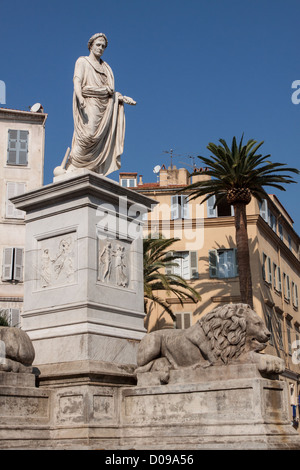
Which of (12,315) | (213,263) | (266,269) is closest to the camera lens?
(12,315)

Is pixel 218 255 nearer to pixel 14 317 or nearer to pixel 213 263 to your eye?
pixel 213 263

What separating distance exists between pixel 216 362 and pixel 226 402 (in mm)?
722

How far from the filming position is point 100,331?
31.3 ft

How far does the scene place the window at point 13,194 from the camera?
38.2 metres

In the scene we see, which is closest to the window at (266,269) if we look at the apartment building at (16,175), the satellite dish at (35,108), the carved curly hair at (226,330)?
the apartment building at (16,175)

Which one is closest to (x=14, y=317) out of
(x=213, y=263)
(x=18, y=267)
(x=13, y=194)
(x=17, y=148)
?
(x=18, y=267)

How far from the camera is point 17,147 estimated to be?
40094 mm

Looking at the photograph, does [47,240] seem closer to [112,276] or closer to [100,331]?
[112,276]

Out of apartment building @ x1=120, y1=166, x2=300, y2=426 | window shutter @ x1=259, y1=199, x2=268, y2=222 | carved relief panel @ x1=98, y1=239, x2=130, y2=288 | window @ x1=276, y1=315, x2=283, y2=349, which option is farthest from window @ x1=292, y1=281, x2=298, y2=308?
carved relief panel @ x1=98, y1=239, x2=130, y2=288

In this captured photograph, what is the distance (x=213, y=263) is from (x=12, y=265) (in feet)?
43.7

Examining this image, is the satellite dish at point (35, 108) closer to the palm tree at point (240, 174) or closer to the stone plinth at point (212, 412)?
the palm tree at point (240, 174)

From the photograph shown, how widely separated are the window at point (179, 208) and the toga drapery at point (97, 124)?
33198mm
